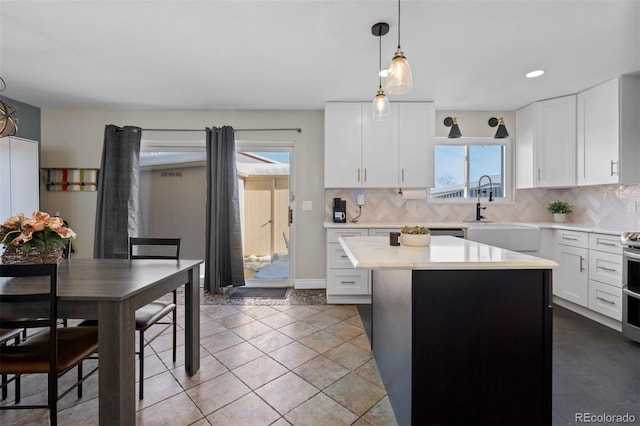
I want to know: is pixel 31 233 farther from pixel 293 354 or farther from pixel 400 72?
pixel 400 72

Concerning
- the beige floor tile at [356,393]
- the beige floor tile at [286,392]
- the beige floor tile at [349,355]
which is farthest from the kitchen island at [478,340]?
the beige floor tile at [349,355]

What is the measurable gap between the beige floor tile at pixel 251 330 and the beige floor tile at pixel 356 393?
100 centimetres

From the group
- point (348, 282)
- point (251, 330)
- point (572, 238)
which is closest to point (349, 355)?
point (251, 330)

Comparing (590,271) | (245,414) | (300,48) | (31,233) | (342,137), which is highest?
(300,48)

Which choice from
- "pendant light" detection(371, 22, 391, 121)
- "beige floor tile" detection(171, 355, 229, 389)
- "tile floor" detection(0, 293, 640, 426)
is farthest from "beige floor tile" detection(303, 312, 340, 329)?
"pendant light" detection(371, 22, 391, 121)

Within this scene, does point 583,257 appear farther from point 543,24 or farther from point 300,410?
point 300,410

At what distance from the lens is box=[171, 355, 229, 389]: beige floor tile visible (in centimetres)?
196

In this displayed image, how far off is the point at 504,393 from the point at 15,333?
2.64 meters

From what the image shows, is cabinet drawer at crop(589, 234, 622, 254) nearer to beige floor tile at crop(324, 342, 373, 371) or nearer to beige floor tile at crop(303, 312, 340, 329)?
beige floor tile at crop(324, 342, 373, 371)

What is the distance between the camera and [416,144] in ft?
12.1

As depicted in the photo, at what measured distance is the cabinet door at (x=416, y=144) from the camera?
367 cm

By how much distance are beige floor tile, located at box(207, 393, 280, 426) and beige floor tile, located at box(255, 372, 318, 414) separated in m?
0.05

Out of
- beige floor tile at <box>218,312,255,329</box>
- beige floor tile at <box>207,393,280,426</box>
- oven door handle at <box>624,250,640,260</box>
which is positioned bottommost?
beige floor tile at <box>207,393,280,426</box>

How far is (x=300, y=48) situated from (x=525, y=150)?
3.26 metres
